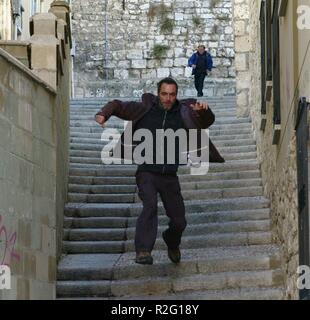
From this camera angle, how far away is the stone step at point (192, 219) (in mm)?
9984

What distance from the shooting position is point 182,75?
24109 millimetres

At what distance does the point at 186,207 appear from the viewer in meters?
10.5

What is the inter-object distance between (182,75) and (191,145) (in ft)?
51.9

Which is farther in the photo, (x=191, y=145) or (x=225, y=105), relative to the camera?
(x=225, y=105)

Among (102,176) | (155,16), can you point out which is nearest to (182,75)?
(155,16)

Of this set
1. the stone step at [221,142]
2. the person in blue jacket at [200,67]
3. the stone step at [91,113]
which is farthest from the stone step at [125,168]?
the person in blue jacket at [200,67]

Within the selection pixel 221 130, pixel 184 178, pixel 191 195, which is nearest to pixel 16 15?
pixel 221 130

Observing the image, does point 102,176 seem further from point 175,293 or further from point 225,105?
point 225,105

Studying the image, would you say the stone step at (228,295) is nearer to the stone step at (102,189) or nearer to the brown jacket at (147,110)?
the brown jacket at (147,110)

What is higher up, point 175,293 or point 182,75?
point 182,75

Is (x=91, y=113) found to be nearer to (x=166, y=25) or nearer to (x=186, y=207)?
(x=186, y=207)

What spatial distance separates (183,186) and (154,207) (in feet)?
9.96

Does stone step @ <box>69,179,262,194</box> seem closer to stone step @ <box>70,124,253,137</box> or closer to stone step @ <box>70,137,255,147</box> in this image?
stone step @ <box>70,137,255,147</box>

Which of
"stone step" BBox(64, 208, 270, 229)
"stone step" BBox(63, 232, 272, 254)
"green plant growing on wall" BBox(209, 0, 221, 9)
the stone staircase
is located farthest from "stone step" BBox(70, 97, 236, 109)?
"green plant growing on wall" BBox(209, 0, 221, 9)
